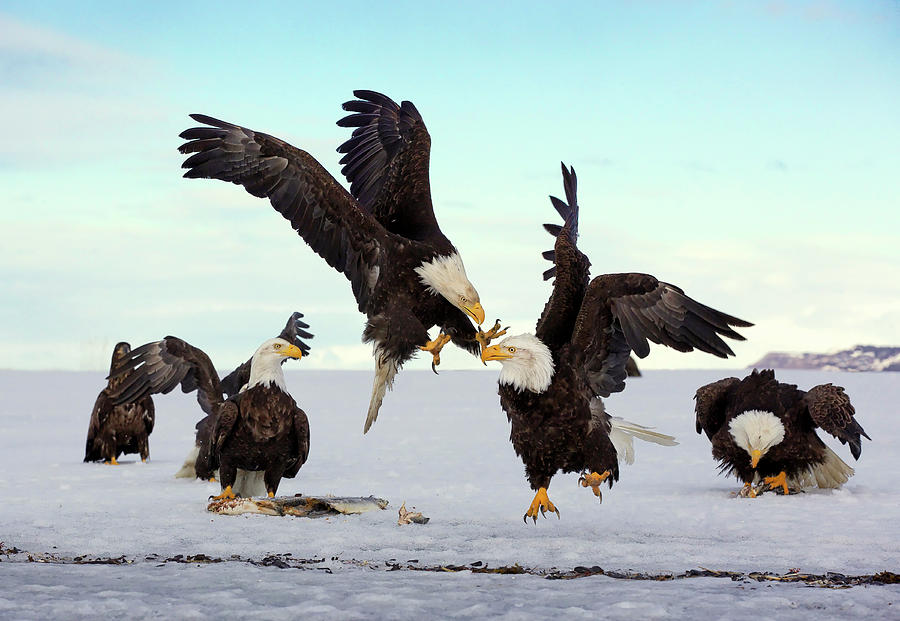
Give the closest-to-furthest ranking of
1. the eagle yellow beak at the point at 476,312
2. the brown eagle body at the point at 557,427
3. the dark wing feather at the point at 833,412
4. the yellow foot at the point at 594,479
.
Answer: the brown eagle body at the point at 557,427 < the yellow foot at the point at 594,479 < the eagle yellow beak at the point at 476,312 < the dark wing feather at the point at 833,412

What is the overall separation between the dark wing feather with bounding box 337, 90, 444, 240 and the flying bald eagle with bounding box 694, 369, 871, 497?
3202 millimetres

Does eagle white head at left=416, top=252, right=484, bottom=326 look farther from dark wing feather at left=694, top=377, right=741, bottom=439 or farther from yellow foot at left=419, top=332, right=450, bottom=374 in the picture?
dark wing feather at left=694, top=377, right=741, bottom=439

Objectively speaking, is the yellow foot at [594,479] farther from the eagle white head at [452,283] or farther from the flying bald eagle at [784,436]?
the flying bald eagle at [784,436]

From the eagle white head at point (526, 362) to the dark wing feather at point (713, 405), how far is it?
11.5ft

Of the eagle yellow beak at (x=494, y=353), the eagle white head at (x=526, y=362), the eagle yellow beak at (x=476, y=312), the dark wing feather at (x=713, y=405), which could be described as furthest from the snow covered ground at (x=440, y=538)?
the eagle yellow beak at (x=476, y=312)

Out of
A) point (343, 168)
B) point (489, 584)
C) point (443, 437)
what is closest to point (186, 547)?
point (489, 584)

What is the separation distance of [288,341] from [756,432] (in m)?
4.04

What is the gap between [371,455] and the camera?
39.1 ft

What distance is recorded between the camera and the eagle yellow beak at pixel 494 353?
19.2 feet

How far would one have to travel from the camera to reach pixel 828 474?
8680mm

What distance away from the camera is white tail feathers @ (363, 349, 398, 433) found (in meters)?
7.14

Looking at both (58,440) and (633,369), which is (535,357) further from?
(58,440)

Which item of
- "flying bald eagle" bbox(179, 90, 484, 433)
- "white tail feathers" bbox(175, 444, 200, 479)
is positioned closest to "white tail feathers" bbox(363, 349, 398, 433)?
"flying bald eagle" bbox(179, 90, 484, 433)

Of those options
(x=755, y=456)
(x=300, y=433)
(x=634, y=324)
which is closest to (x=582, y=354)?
(x=634, y=324)
